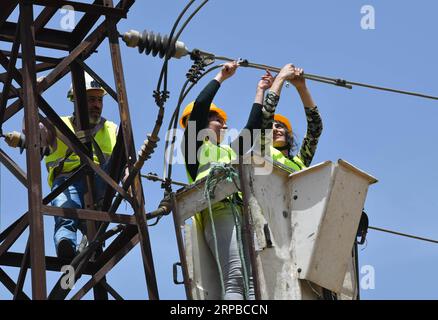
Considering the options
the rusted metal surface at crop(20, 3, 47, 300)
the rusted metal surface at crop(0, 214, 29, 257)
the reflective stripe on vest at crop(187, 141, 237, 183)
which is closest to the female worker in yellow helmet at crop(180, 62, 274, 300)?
the reflective stripe on vest at crop(187, 141, 237, 183)

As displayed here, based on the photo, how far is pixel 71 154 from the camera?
475 inches

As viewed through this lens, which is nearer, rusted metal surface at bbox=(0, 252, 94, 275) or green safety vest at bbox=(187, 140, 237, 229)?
green safety vest at bbox=(187, 140, 237, 229)

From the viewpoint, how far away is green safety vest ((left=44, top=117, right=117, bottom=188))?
12070 mm

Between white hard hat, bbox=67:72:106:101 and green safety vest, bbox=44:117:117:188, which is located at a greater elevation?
white hard hat, bbox=67:72:106:101

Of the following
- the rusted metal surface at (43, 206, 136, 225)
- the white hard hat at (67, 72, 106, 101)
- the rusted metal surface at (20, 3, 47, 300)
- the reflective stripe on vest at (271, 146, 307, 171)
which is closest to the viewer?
the rusted metal surface at (20, 3, 47, 300)

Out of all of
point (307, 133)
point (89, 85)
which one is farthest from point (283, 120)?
A: point (89, 85)

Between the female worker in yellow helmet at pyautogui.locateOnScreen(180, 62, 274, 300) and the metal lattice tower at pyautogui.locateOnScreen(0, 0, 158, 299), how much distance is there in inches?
19.5

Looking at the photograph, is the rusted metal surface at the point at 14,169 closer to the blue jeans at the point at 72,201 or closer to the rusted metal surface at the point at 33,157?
the rusted metal surface at the point at 33,157

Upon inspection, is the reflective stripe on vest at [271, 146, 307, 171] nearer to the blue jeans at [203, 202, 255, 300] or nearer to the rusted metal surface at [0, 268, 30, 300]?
the blue jeans at [203, 202, 255, 300]

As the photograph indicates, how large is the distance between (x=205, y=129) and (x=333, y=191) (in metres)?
1.51

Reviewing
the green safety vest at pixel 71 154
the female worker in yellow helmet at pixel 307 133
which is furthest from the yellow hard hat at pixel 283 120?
the green safety vest at pixel 71 154

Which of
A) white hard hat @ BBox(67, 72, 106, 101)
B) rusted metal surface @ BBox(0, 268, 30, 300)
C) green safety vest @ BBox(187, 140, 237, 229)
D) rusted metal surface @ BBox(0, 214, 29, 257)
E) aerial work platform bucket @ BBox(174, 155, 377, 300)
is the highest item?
white hard hat @ BBox(67, 72, 106, 101)
